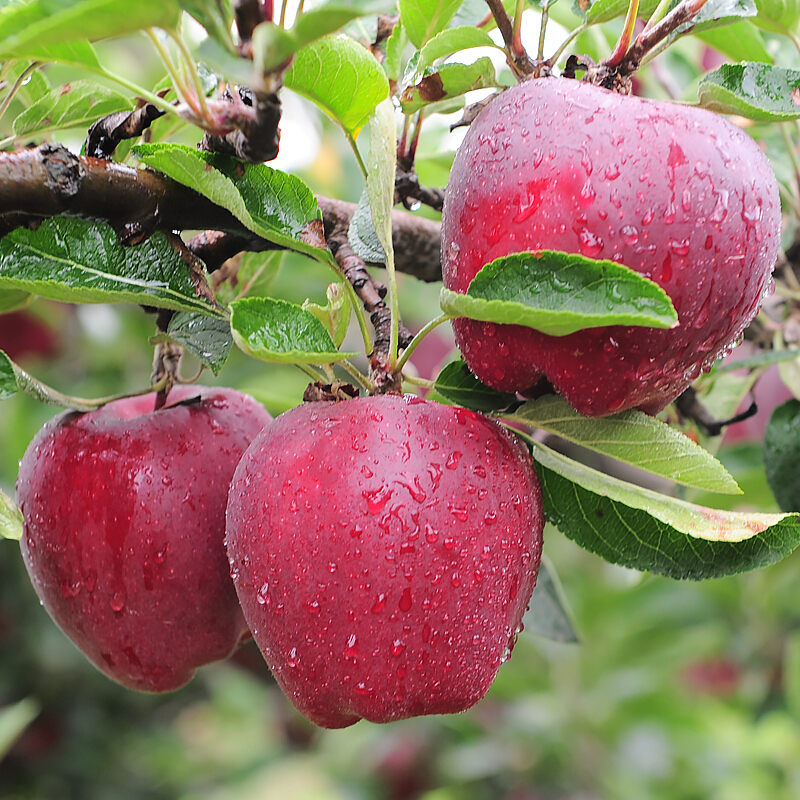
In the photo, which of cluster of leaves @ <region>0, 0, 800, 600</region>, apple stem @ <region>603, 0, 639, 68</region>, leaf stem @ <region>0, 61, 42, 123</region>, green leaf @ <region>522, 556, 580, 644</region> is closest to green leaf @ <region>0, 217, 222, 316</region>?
cluster of leaves @ <region>0, 0, 800, 600</region>

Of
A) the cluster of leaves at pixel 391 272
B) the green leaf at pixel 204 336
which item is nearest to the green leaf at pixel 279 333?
the cluster of leaves at pixel 391 272

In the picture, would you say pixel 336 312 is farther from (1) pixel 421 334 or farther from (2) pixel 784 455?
(2) pixel 784 455

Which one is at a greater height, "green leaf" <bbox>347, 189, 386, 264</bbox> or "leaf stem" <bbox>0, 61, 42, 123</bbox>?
"leaf stem" <bbox>0, 61, 42, 123</bbox>

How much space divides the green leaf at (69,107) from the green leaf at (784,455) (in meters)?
0.65

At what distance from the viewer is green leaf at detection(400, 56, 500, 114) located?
1.86 feet

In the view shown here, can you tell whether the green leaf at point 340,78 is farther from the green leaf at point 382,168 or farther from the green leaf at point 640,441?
the green leaf at point 640,441

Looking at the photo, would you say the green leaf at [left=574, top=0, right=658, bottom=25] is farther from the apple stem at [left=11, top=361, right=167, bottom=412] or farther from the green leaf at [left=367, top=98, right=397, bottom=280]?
the apple stem at [left=11, top=361, right=167, bottom=412]

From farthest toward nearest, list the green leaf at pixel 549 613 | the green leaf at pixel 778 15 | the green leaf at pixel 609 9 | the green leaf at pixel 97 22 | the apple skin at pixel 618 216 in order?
the green leaf at pixel 549 613 < the green leaf at pixel 778 15 < the green leaf at pixel 609 9 < the apple skin at pixel 618 216 < the green leaf at pixel 97 22

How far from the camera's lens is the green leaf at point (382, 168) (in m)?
0.56

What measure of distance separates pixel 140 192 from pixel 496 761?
71.4 inches

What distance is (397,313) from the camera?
0.58 meters

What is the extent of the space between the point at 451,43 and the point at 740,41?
1.41 ft

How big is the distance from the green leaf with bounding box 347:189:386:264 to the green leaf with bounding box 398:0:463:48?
12 centimetres

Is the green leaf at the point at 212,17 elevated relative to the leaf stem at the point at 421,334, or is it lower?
elevated
